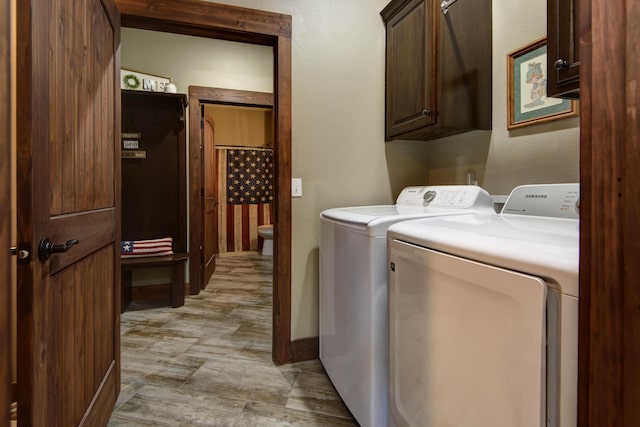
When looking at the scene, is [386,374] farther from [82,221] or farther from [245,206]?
[245,206]

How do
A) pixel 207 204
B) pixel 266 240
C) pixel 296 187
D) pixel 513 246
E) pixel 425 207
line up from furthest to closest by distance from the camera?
pixel 266 240 < pixel 207 204 < pixel 296 187 < pixel 425 207 < pixel 513 246

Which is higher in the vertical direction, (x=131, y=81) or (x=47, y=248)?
(x=131, y=81)

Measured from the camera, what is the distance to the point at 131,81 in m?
2.92

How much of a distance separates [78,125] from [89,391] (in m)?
0.99

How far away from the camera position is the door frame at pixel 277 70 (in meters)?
1.76


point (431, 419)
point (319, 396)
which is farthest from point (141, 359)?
point (431, 419)

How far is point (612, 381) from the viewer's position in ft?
1.34

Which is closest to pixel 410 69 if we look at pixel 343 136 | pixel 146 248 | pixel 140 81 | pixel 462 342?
pixel 343 136

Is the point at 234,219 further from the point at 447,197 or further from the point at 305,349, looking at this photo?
the point at 447,197

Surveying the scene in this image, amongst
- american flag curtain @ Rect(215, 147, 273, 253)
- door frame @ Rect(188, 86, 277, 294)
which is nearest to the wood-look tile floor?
door frame @ Rect(188, 86, 277, 294)

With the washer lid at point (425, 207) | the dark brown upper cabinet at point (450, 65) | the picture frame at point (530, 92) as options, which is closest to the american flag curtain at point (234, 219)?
the washer lid at point (425, 207)

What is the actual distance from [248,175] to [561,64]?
486cm

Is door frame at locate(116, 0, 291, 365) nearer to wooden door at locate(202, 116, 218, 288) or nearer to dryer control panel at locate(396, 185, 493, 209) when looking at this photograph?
dryer control panel at locate(396, 185, 493, 209)

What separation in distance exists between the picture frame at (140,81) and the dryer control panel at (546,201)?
305 cm
